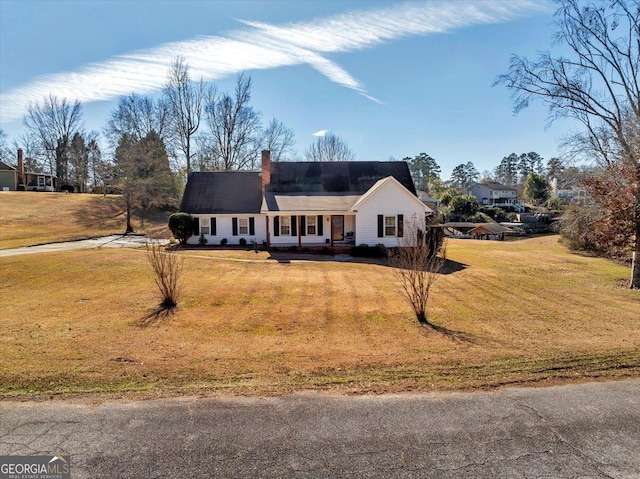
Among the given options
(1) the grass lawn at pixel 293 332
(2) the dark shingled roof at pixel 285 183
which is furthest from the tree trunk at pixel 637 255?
(2) the dark shingled roof at pixel 285 183

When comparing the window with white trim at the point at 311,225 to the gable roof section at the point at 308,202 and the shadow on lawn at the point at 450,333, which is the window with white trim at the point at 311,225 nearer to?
the gable roof section at the point at 308,202

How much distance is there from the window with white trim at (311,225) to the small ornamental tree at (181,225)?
8921mm

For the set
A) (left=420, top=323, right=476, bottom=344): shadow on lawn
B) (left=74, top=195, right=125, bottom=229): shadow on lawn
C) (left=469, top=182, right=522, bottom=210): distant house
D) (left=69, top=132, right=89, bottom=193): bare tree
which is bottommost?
(left=420, top=323, right=476, bottom=344): shadow on lawn

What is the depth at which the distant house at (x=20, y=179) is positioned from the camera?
54812 millimetres

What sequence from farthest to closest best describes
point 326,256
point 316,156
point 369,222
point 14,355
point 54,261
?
point 316,156
point 369,222
point 326,256
point 54,261
point 14,355

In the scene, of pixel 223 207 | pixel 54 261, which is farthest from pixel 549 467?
pixel 223 207

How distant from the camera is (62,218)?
3991cm

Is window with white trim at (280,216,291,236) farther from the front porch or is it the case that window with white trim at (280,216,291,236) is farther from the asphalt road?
the asphalt road

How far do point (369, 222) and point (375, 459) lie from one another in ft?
67.1

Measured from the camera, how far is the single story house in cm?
2414

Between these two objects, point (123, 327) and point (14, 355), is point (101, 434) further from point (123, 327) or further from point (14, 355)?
point (123, 327)

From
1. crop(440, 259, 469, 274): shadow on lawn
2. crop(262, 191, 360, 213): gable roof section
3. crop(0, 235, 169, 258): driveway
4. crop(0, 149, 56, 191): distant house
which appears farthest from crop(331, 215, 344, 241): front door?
crop(0, 149, 56, 191): distant house

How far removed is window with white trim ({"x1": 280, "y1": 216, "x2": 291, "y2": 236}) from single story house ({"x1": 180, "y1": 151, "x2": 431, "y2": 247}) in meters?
0.07

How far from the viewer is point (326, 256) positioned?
22672mm
